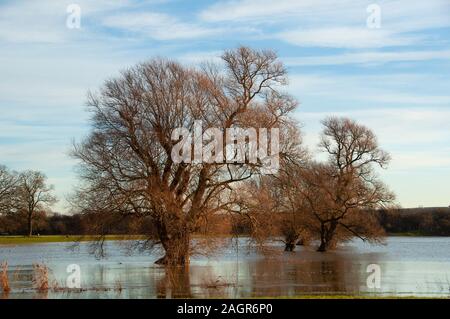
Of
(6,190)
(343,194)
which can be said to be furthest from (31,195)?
(343,194)

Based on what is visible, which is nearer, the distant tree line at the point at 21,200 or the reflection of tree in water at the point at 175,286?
the reflection of tree in water at the point at 175,286

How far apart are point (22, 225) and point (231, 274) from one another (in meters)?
53.0

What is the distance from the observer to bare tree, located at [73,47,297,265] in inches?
1325

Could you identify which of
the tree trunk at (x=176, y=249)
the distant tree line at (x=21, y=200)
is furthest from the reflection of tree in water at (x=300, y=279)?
the distant tree line at (x=21, y=200)

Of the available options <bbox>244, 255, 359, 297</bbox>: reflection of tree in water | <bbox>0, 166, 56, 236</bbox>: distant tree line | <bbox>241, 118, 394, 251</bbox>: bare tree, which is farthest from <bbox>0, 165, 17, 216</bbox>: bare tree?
<bbox>244, 255, 359, 297</bbox>: reflection of tree in water

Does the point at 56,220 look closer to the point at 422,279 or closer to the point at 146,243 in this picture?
the point at 146,243

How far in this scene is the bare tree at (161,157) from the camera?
33.7 metres
